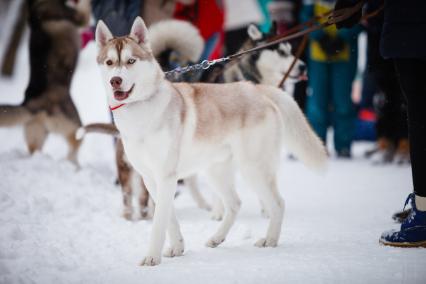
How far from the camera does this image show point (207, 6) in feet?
19.1

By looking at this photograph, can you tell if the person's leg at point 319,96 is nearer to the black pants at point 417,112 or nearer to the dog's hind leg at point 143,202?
the dog's hind leg at point 143,202

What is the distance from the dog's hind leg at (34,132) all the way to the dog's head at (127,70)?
255 centimetres

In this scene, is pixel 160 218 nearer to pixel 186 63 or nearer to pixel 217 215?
pixel 217 215

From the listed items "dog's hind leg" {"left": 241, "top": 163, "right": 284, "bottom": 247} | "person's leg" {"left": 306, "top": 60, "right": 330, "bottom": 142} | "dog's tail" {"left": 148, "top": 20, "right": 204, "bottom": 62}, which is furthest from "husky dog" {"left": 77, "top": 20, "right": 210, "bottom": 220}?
"person's leg" {"left": 306, "top": 60, "right": 330, "bottom": 142}

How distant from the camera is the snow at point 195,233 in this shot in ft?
7.04

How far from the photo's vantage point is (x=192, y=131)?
2609 mm

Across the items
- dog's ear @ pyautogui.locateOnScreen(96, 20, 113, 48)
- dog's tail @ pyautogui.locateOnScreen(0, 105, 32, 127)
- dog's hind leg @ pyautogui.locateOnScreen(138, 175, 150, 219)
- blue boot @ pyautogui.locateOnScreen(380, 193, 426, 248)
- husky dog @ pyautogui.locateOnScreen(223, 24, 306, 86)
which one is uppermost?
dog's ear @ pyautogui.locateOnScreen(96, 20, 113, 48)

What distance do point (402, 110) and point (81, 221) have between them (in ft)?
13.6

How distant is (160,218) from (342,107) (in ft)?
14.8

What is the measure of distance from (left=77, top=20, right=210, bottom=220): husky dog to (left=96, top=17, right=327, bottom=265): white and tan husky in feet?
2.62

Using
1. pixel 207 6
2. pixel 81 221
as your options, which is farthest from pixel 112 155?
pixel 81 221

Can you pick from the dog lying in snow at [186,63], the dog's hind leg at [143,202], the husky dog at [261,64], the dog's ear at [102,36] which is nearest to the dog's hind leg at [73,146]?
the dog lying in snow at [186,63]

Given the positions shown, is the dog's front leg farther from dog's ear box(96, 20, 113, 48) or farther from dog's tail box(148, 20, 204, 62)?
dog's tail box(148, 20, 204, 62)

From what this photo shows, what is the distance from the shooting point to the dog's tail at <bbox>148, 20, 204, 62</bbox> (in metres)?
3.92
